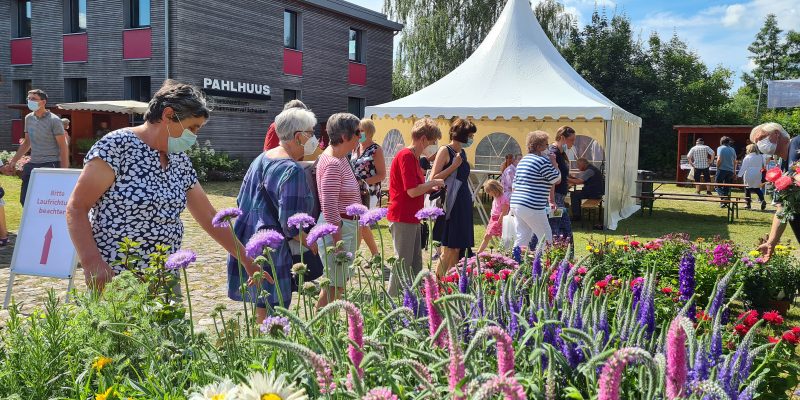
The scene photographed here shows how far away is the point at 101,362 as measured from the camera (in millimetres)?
1984

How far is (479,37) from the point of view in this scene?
109 ft

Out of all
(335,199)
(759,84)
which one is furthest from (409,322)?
(759,84)

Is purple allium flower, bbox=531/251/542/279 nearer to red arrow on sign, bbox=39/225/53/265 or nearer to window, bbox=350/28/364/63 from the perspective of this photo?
red arrow on sign, bbox=39/225/53/265

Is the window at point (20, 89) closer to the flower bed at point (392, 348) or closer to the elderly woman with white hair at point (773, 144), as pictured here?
the elderly woman with white hair at point (773, 144)

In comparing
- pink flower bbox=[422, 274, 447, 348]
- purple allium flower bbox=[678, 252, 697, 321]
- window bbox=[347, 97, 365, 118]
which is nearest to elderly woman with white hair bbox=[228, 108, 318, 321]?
purple allium flower bbox=[678, 252, 697, 321]

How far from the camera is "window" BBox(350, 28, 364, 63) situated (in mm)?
30266

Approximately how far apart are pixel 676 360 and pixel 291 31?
2713 cm

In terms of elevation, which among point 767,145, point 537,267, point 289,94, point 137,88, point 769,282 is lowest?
point 769,282

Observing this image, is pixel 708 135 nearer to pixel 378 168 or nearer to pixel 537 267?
pixel 378 168

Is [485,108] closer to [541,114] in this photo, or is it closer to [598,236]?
[541,114]

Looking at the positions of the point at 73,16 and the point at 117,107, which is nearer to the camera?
the point at 117,107

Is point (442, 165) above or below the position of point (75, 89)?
below

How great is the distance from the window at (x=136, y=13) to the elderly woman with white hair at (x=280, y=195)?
2124cm

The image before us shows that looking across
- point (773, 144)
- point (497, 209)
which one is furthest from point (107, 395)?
point (773, 144)
